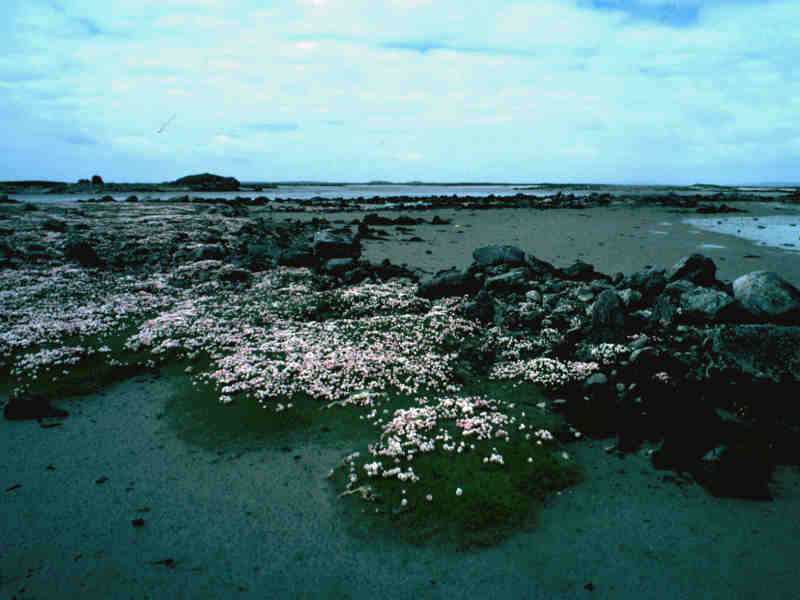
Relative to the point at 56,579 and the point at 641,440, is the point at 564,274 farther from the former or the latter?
the point at 56,579

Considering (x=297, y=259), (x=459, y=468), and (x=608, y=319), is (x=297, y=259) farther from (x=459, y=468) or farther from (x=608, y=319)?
(x=459, y=468)

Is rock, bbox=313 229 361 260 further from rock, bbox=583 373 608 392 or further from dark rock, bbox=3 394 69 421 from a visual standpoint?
rock, bbox=583 373 608 392

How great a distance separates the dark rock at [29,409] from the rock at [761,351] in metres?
12.1

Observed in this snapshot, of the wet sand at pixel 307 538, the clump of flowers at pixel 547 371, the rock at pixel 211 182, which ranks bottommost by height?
the wet sand at pixel 307 538

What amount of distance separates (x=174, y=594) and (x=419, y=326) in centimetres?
873

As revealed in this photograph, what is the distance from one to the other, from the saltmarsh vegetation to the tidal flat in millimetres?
53

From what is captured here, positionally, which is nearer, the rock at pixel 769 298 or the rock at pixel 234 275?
the rock at pixel 769 298

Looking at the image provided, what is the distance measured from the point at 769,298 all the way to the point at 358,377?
9916mm

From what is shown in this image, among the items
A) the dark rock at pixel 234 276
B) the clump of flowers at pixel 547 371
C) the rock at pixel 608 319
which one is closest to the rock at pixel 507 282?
the rock at pixel 608 319

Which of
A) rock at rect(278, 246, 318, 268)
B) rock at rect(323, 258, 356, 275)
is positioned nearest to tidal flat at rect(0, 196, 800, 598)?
rock at rect(323, 258, 356, 275)

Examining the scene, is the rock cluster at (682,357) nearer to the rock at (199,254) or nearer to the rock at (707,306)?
the rock at (707,306)

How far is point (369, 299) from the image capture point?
15.2 metres

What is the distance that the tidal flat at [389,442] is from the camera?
5.29m

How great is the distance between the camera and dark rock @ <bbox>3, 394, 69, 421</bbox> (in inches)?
327
